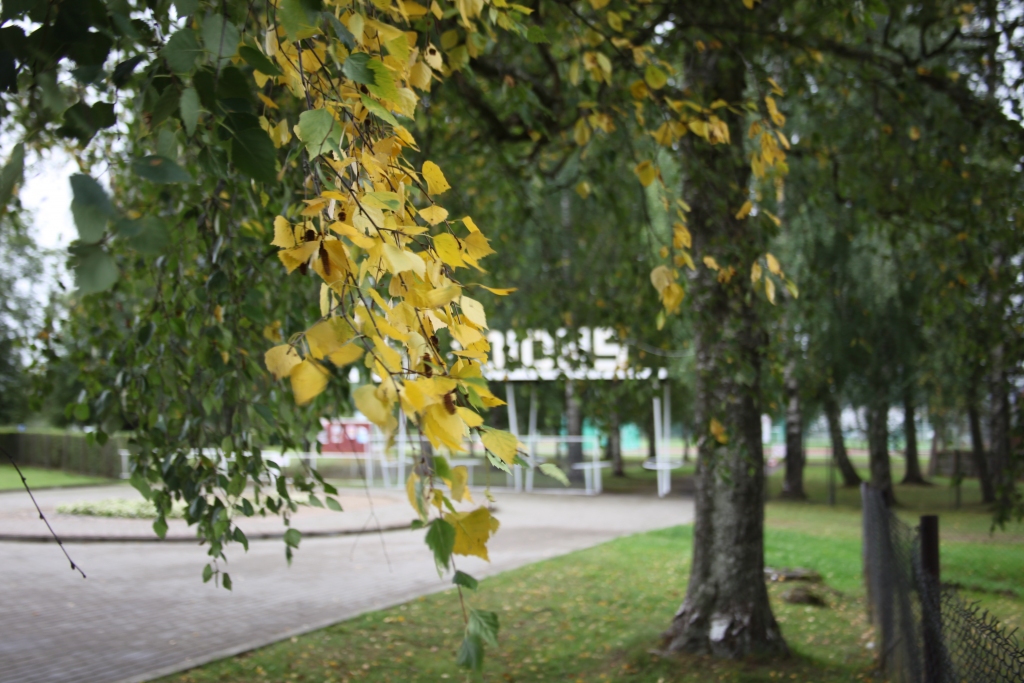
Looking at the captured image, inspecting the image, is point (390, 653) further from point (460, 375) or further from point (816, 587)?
point (460, 375)

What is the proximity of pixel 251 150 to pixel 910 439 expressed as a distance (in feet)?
67.6

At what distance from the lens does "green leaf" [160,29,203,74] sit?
4.04ft

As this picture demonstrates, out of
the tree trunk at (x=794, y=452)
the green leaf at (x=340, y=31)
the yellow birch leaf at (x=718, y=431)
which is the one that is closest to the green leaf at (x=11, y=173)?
the green leaf at (x=340, y=31)

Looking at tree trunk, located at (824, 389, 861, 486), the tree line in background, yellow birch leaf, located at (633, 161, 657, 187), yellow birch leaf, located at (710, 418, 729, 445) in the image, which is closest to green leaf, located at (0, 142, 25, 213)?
the tree line in background

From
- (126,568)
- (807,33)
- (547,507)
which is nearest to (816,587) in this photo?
(807,33)

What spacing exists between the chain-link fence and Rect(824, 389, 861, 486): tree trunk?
11433mm

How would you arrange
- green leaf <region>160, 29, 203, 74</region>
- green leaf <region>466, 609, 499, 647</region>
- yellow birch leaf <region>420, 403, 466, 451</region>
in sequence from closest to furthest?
1. yellow birch leaf <region>420, 403, 466, 451</region>
2. green leaf <region>160, 29, 203, 74</region>
3. green leaf <region>466, 609, 499, 647</region>

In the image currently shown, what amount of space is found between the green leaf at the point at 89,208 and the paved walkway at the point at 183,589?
4156 millimetres

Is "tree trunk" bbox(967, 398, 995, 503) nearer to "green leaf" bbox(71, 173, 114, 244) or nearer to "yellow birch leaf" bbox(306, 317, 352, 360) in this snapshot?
"yellow birch leaf" bbox(306, 317, 352, 360)

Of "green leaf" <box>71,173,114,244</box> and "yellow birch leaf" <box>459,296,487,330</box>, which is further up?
"green leaf" <box>71,173,114,244</box>

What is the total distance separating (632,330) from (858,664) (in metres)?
2.62

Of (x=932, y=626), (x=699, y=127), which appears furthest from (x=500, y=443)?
(x=699, y=127)

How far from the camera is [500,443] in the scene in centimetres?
125

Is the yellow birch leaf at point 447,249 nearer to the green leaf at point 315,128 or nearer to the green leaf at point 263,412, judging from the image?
the green leaf at point 315,128
